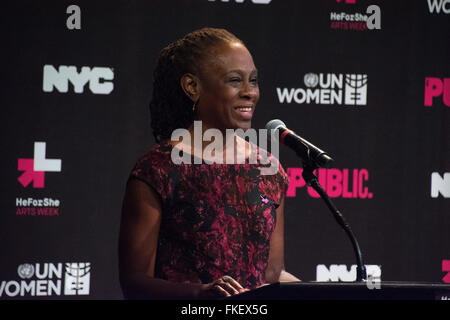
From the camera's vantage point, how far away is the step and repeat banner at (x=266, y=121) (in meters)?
3.59

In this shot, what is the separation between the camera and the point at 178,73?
195cm

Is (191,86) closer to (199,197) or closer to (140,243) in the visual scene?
(199,197)

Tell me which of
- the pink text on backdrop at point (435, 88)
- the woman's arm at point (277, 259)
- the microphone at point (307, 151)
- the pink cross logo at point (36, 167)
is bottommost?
the woman's arm at point (277, 259)

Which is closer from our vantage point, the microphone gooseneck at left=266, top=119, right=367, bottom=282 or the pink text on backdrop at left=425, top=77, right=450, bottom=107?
the microphone gooseneck at left=266, top=119, right=367, bottom=282

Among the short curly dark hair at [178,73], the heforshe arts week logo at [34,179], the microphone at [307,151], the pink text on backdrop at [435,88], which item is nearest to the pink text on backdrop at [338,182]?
the pink text on backdrop at [435,88]

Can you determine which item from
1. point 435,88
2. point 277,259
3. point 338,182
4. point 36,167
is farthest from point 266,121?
point 277,259

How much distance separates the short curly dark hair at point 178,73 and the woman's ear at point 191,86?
16 millimetres

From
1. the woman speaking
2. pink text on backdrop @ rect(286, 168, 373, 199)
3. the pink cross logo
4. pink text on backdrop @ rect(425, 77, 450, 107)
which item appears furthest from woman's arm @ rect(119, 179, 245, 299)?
pink text on backdrop @ rect(425, 77, 450, 107)

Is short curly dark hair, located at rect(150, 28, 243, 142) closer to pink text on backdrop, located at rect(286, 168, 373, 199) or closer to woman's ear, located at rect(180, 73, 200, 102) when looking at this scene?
woman's ear, located at rect(180, 73, 200, 102)

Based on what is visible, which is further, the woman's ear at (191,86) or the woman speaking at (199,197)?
the woman's ear at (191,86)

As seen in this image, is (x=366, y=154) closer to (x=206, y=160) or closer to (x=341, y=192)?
(x=341, y=192)

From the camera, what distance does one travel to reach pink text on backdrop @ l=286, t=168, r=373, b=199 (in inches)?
151

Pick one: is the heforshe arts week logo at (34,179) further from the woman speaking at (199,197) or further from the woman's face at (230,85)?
A: the woman's face at (230,85)

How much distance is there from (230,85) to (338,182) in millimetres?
2137
